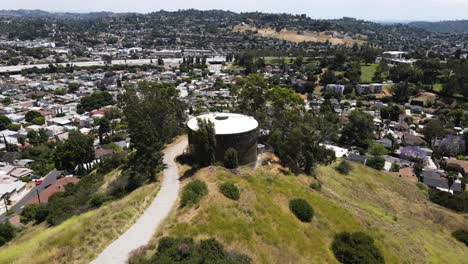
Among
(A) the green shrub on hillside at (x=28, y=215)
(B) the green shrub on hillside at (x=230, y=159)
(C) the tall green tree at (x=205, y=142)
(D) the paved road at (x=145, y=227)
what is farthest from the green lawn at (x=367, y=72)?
(A) the green shrub on hillside at (x=28, y=215)

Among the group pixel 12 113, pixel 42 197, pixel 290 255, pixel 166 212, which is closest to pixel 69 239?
pixel 166 212

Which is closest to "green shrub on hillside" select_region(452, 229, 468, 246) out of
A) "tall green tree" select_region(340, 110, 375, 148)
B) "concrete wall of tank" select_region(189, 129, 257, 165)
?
"concrete wall of tank" select_region(189, 129, 257, 165)

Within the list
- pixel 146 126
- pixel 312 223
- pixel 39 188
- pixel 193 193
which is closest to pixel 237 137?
pixel 146 126

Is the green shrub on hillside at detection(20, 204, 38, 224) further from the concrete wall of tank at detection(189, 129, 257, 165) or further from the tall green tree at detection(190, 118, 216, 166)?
the concrete wall of tank at detection(189, 129, 257, 165)

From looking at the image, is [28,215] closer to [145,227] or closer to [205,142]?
[205,142]

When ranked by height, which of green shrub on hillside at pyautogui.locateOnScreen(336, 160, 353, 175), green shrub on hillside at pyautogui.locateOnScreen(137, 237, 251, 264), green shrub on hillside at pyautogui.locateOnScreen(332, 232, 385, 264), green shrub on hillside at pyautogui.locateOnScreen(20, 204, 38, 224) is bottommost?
green shrub on hillside at pyautogui.locateOnScreen(20, 204, 38, 224)

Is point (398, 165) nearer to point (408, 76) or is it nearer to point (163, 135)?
point (163, 135)
